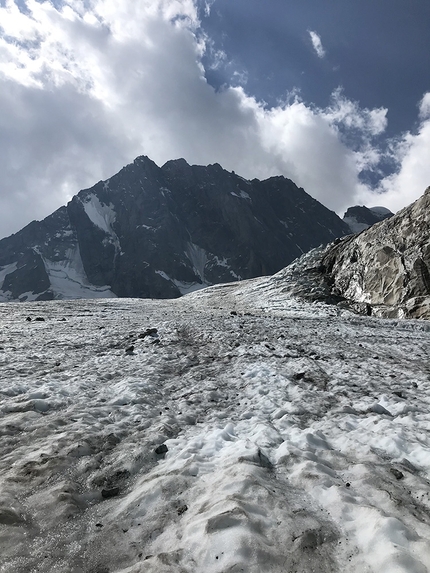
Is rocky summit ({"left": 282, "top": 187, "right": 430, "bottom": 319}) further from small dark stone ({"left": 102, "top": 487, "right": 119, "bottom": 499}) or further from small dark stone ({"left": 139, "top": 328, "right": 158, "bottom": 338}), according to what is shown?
small dark stone ({"left": 102, "top": 487, "right": 119, "bottom": 499})

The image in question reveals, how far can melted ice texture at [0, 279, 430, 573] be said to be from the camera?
4.11 meters

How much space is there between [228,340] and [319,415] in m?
9.26

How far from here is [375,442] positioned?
6773mm

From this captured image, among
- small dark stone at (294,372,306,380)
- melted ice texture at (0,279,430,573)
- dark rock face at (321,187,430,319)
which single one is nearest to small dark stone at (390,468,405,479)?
melted ice texture at (0,279,430,573)

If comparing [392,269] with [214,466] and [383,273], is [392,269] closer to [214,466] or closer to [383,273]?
[383,273]

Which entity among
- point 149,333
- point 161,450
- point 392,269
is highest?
point 392,269

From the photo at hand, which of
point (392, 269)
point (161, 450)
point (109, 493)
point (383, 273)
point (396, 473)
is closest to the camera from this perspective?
point (109, 493)

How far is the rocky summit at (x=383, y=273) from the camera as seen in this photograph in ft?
108

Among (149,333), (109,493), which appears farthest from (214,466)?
(149,333)

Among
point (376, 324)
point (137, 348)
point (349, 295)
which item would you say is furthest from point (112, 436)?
point (349, 295)

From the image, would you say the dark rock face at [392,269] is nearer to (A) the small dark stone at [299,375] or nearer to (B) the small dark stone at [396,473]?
(A) the small dark stone at [299,375]

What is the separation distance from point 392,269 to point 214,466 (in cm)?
3614

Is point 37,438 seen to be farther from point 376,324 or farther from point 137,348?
point 376,324

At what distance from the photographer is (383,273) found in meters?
37.9
